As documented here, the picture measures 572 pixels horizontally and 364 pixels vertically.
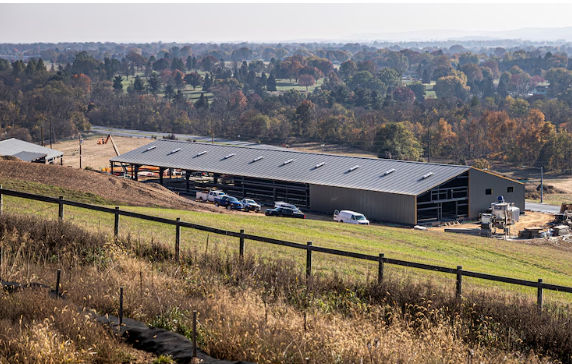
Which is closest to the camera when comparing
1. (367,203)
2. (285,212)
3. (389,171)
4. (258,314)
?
(258,314)

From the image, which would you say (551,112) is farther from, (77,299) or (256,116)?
(77,299)

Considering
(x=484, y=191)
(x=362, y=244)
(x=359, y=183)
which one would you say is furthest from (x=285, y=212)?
(x=362, y=244)

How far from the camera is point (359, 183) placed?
55.6 metres

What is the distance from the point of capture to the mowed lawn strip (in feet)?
74.9

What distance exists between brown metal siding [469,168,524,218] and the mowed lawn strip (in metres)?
16.6

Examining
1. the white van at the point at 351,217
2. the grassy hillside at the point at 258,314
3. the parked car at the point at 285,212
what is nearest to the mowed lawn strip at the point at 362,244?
the grassy hillside at the point at 258,314

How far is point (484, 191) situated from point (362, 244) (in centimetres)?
2968

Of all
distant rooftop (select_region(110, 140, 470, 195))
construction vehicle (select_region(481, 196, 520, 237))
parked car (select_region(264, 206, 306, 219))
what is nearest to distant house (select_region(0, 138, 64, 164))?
distant rooftop (select_region(110, 140, 470, 195))

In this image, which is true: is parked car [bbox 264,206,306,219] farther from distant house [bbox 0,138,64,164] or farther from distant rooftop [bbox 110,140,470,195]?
distant house [bbox 0,138,64,164]

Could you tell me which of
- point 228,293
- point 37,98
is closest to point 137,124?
point 37,98

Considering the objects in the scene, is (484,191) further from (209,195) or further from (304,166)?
(209,195)

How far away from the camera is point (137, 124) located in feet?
500

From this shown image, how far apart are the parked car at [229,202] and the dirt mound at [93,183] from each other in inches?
292

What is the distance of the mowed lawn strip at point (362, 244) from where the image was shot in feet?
74.9
